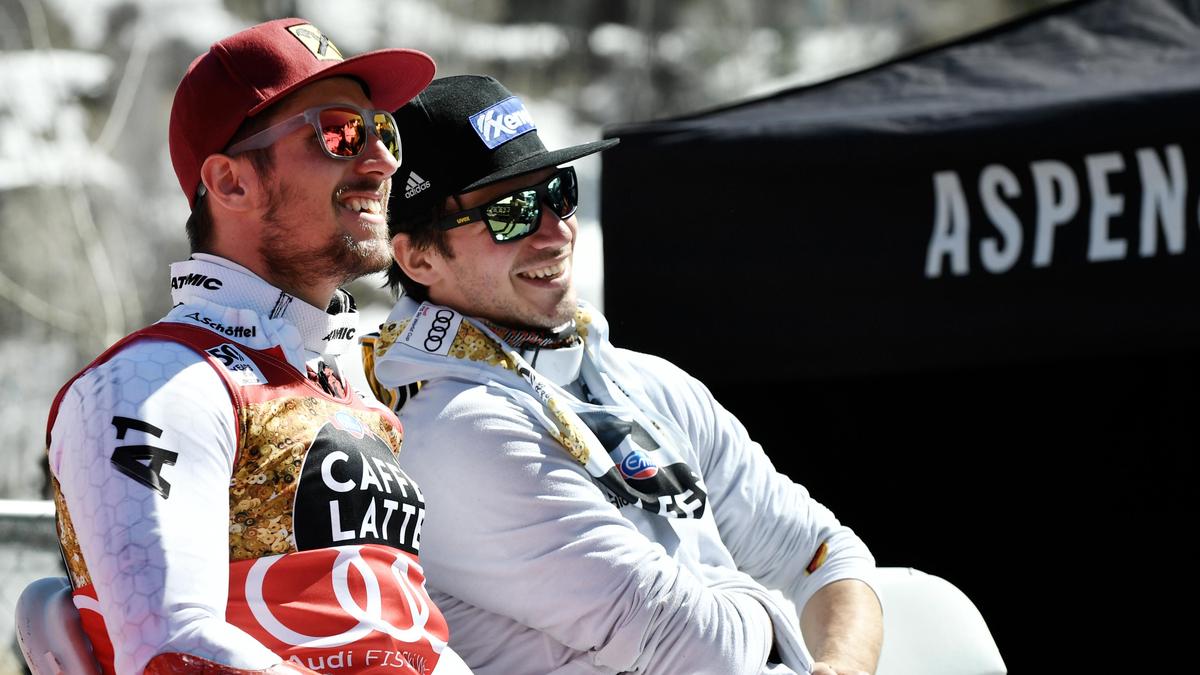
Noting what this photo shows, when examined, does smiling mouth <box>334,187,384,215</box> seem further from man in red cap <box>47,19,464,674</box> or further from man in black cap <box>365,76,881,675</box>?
man in black cap <box>365,76,881,675</box>

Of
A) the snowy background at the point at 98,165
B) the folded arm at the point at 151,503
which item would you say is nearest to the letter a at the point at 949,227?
the snowy background at the point at 98,165

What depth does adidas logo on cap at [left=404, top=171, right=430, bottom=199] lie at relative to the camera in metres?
2.38

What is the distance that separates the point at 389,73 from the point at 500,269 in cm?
56

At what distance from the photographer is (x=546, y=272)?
241cm

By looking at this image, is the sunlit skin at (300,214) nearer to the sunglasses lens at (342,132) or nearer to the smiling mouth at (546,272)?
the sunglasses lens at (342,132)

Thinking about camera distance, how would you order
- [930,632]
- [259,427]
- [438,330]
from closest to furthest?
[259,427]
[438,330]
[930,632]

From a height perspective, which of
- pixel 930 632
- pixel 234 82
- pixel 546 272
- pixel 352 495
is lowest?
pixel 930 632

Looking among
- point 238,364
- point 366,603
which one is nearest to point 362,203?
point 238,364

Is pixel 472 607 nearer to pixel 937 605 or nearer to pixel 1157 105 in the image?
pixel 937 605

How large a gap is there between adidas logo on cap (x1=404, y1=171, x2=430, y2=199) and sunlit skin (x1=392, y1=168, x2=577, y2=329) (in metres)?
0.06

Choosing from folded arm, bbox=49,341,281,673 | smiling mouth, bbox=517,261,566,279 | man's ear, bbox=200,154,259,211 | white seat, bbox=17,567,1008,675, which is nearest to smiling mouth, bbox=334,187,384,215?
man's ear, bbox=200,154,259,211

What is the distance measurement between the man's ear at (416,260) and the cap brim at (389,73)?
0.46 m

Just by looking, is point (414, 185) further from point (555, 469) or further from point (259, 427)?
point (259, 427)

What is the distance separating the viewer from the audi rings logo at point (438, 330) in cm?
231
